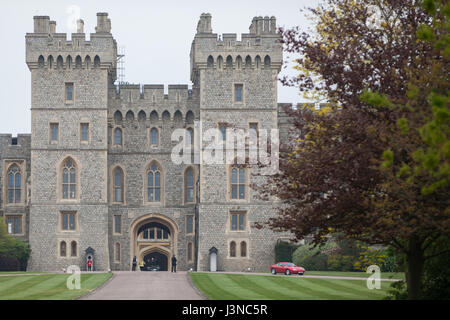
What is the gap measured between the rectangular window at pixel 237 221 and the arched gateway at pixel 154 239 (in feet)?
16.0

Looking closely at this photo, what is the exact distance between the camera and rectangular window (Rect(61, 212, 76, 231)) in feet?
157

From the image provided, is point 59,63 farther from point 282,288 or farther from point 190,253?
point 282,288

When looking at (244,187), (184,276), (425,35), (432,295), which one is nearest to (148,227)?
(244,187)

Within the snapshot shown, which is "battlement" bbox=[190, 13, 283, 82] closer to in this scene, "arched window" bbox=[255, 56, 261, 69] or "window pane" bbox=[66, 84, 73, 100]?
"arched window" bbox=[255, 56, 261, 69]

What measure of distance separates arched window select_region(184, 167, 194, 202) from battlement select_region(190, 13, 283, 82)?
7351 millimetres

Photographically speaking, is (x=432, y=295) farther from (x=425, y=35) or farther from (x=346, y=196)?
(x=425, y=35)

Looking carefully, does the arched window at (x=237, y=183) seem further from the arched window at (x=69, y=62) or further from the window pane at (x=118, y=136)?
the arched window at (x=69, y=62)

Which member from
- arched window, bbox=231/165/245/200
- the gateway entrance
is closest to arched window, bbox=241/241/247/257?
arched window, bbox=231/165/245/200

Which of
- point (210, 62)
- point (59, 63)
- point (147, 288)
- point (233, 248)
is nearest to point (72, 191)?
point (59, 63)

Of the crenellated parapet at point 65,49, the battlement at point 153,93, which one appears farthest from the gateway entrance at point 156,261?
the crenellated parapet at point 65,49

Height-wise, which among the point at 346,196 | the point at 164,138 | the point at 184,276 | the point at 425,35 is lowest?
the point at 184,276

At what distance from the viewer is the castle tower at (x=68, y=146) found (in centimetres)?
4747

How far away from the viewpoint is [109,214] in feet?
163
